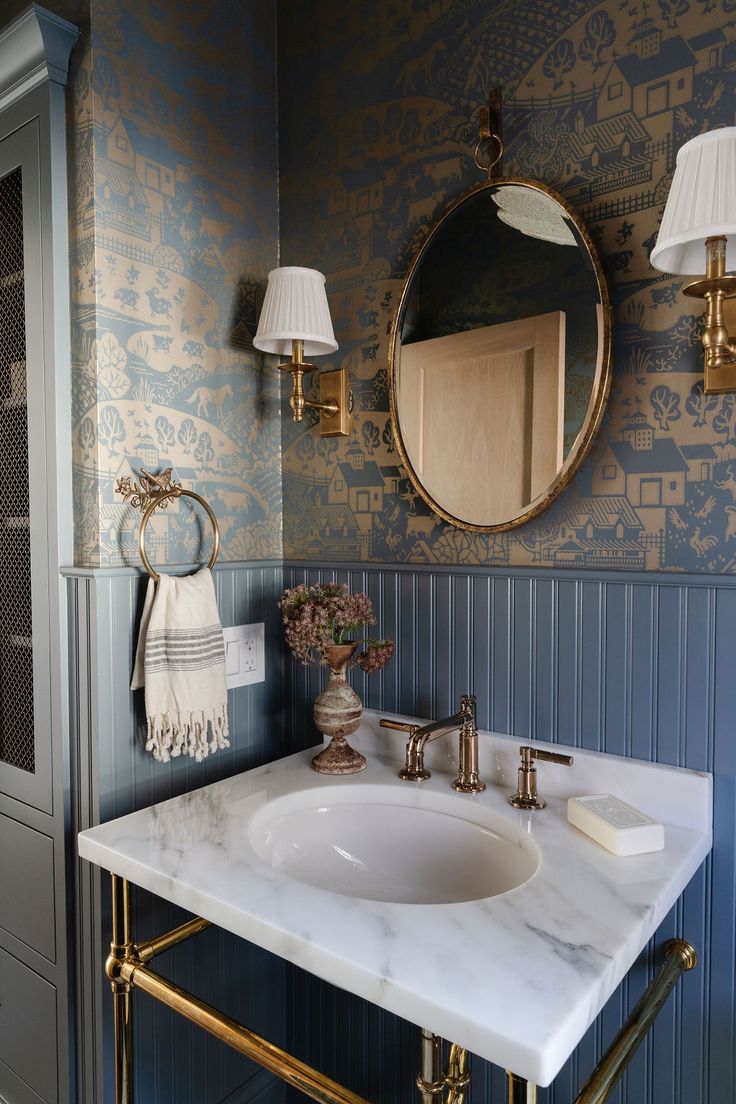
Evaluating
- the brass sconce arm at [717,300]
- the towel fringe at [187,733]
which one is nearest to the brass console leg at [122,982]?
the towel fringe at [187,733]

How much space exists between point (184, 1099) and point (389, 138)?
195 centimetres

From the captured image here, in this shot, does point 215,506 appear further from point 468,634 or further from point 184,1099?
point 184,1099

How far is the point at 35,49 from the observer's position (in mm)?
1360

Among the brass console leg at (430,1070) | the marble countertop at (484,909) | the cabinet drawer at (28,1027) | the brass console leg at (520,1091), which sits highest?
the marble countertop at (484,909)

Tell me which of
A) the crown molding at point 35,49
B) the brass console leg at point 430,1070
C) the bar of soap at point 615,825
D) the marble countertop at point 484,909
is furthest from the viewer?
the crown molding at point 35,49

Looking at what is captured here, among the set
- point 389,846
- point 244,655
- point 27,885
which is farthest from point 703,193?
point 27,885

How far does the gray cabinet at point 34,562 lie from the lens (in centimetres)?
139

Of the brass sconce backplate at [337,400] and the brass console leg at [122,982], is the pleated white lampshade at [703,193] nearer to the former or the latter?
the brass sconce backplate at [337,400]

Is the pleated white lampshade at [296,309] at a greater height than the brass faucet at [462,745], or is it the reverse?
the pleated white lampshade at [296,309]

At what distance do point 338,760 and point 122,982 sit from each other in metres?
0.48

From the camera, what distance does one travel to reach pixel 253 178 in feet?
5.49

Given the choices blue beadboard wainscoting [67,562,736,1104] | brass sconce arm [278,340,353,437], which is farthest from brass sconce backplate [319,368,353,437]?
blue beadboard wainscoting [67,562,736,1104]

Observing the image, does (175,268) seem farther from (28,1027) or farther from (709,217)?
(28,1027)

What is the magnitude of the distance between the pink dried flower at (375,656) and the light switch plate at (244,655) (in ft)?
1.07
